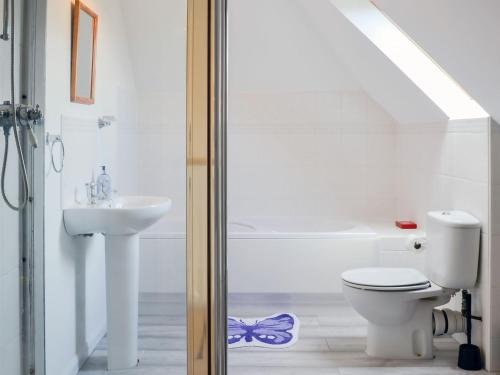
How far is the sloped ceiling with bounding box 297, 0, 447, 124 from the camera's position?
394 centimetres

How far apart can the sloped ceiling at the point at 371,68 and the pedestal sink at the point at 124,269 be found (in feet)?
7.51

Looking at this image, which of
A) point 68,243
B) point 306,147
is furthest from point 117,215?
point 306,147

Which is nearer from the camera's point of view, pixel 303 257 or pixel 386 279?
pixel 386 279

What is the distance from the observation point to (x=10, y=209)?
2.13 meters

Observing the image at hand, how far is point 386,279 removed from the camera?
11.3ft

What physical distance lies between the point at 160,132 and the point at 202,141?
0.15m

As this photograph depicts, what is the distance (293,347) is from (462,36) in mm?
1867

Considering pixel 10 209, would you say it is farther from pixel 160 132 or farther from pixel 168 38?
pixel 168 38

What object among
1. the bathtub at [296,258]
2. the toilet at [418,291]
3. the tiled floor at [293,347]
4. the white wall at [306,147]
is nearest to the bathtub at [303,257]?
the bathtub at [296,258]

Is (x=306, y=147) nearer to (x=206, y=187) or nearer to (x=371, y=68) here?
(x=371, y=68)

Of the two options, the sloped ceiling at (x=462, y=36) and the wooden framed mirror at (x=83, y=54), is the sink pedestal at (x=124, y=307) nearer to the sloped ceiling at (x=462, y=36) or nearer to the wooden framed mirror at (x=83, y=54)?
the wooden framed mirror at (x=83, y=54)

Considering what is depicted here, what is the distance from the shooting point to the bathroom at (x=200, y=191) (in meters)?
2.04

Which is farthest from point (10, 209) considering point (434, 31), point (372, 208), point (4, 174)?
point (372, 208)

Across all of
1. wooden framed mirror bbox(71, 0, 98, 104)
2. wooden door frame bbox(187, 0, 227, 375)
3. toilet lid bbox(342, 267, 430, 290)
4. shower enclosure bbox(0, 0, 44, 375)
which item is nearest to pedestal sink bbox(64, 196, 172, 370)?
wooden door frame bbox(187, 0, 227, 375)
